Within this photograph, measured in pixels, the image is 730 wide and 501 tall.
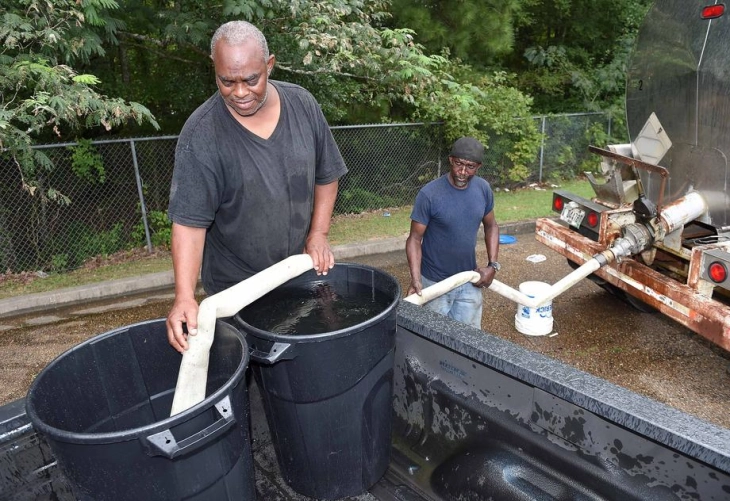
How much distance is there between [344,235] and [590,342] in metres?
4.01

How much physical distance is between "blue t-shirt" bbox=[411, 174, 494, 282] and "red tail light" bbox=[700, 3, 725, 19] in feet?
5.47

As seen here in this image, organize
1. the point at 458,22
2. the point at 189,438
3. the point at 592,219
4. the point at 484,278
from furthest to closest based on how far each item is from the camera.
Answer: the point at 458,22
the point at 592,219
the point at 484,278
the point at 189,438

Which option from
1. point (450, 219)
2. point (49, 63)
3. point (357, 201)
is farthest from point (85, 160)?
point (450, 219)

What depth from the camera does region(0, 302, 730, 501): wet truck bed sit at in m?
1.50

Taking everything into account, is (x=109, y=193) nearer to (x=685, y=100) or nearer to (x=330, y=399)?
(x=330, y=399)

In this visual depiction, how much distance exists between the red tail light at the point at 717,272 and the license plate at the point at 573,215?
1.32m

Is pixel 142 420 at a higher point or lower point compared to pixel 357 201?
higher

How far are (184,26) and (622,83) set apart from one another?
9.88 metres

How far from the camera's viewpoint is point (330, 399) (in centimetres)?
193

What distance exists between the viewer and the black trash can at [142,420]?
55.2 inches

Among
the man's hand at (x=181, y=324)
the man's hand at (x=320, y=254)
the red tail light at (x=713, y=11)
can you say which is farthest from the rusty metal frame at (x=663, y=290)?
the man's hand at (x=181, y=324)

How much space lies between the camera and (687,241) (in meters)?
3.90

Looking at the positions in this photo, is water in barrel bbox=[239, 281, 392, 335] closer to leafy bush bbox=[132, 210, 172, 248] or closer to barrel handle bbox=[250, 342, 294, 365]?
barrel handle bbox=[250, 342, 294, 365]

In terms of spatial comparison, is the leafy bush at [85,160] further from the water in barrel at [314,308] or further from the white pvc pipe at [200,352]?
the white pvc pipe at [200,352]
